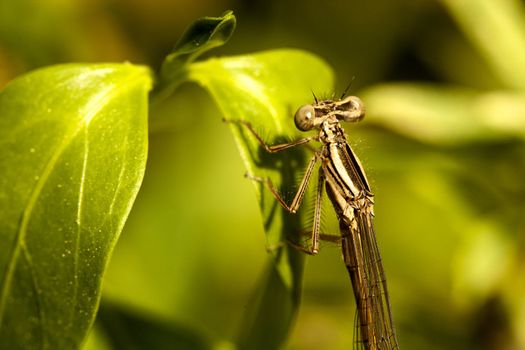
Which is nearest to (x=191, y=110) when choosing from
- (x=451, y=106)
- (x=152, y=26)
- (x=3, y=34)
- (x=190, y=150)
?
(x=190, y=150)

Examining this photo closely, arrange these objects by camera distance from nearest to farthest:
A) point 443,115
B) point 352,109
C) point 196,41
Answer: point 196,41, point 352,109, point 443,115

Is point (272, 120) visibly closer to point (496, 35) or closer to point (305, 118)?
point (305, 118)

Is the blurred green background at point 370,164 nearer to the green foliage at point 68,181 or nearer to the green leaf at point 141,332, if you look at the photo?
the green leaf at point 141,332

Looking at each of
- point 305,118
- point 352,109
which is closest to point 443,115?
point 352,109

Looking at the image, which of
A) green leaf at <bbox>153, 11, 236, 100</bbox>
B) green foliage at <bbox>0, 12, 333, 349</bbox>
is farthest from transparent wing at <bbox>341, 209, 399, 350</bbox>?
green leaf at <bbox>153, 11, 236, 100</bbox>

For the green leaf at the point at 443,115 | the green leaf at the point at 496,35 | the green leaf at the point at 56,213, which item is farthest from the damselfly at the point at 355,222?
the green leaf at the point at 496,35
